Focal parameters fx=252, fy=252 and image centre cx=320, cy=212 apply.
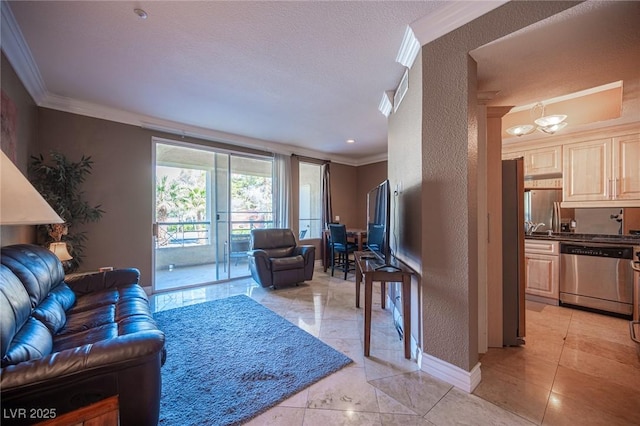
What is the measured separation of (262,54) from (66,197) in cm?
279

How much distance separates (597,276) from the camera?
2.90 metres

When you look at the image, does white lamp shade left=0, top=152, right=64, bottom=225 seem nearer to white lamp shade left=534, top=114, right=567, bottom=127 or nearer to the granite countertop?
white lamp shade left=534, top=114, right=567, bottom=127

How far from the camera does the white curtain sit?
16.5ft

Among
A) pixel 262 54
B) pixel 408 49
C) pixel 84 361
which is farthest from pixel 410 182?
pixel 84 361

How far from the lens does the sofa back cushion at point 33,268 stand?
1526 mm

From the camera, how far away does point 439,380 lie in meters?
1.75

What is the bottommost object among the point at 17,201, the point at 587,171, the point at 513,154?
the point at 17,201

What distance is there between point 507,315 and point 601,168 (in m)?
2.70

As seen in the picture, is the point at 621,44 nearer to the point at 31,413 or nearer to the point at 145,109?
the point at 31,413

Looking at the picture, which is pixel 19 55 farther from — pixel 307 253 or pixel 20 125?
pixel 307 253

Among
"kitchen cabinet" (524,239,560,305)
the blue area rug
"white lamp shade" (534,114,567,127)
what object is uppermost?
"white lamp shade" (534,114,567,127)

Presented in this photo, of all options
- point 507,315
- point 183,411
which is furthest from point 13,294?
point 507,315

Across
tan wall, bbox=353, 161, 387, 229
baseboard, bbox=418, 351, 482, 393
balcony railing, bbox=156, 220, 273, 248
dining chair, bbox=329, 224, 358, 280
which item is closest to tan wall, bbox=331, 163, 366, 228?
tan wall, bbox=353, 161, 387, 229

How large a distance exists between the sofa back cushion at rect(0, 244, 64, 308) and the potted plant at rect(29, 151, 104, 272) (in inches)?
35.4
